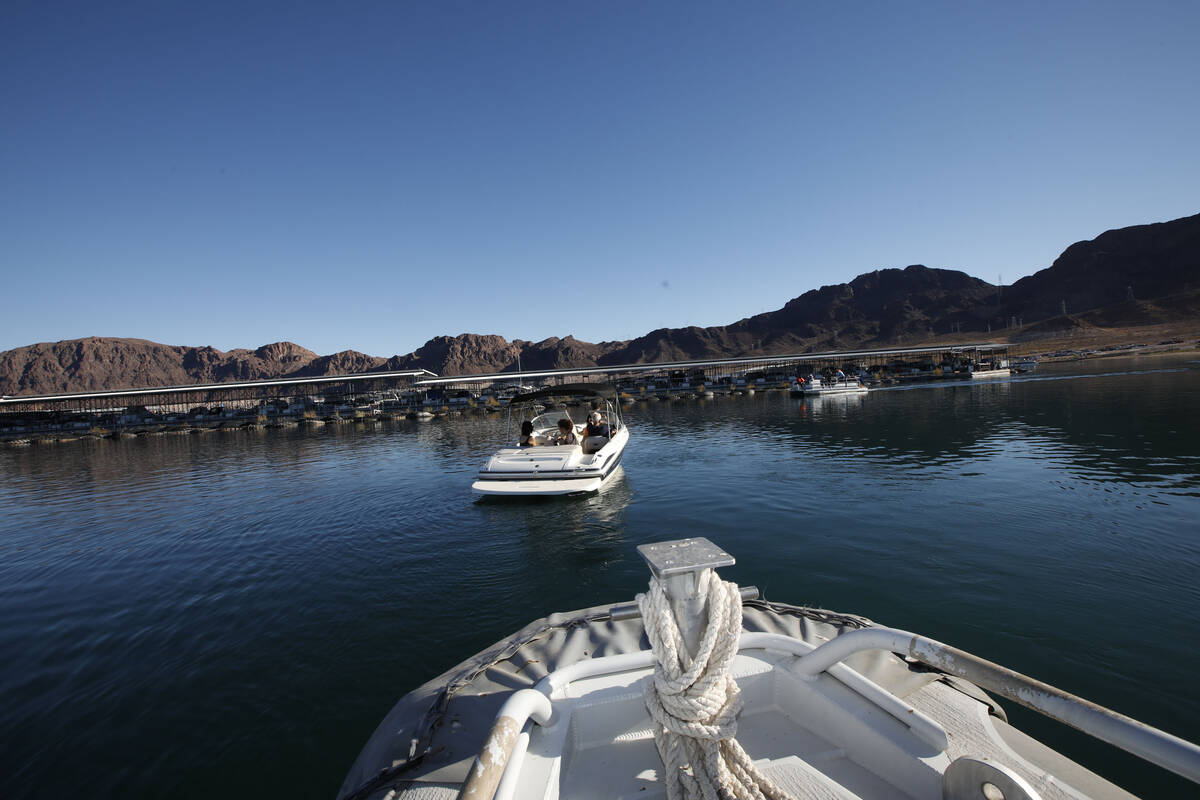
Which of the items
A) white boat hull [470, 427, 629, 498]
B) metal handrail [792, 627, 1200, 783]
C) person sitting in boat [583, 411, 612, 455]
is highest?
metal handrail [792, 627, 1200, 783]

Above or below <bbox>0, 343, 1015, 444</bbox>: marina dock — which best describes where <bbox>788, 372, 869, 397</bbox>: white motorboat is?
below

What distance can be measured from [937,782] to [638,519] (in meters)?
9.62

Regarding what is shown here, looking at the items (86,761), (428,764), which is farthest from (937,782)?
→ (86,761)

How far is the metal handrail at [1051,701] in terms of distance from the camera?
1688mm

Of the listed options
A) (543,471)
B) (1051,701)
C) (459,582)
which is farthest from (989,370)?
(1051,701)

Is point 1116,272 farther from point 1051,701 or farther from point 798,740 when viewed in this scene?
point 1051,701

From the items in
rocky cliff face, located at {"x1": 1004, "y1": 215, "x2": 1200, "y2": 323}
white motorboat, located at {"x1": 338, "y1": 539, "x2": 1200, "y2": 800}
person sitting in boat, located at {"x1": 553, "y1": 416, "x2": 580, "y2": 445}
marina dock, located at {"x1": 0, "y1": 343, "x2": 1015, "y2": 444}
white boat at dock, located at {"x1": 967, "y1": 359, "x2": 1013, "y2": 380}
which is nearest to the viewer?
white motorboat, located at {"x1": 338, "y1": 539, "x2": 1200, "y2": 800}

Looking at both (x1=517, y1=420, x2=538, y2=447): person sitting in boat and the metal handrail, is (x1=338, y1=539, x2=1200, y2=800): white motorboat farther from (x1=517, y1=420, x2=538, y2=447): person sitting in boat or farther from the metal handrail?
(x1=517, y1=420, x2=538, y2=447): person sitting in boat

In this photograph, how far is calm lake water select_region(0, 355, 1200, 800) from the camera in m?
5.20

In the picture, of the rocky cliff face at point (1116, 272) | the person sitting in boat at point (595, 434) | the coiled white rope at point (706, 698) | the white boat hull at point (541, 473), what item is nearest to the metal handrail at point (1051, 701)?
the coiled white rope at point (706, 698)

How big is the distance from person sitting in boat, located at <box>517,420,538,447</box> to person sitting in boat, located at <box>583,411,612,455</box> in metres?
1.73

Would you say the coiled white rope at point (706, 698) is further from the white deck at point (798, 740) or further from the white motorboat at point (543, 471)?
the white motorboat at point (543, 471)

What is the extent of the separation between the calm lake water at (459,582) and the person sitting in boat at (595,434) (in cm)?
162

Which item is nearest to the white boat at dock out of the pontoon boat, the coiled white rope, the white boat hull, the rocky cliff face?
the pontoon boat
